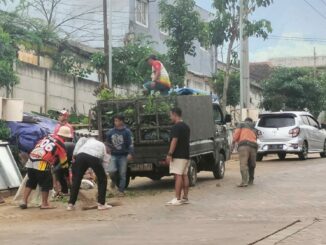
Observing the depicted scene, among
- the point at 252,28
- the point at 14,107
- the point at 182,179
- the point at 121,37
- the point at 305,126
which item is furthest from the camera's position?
the point at 121,37

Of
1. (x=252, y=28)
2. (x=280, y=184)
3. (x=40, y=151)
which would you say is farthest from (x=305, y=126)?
(x=40, y=151)

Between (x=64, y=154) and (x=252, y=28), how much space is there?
1594cm

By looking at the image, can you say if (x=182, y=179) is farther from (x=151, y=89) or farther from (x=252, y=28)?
(x=252, y=28)

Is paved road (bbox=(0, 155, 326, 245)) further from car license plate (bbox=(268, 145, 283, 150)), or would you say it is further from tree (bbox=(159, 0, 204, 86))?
tree (bbox=(159, 0, 204, 86))

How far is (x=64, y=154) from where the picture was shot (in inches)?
471

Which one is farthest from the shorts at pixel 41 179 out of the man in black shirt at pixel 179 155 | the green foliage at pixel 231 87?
the green foliage at pixel 231 87

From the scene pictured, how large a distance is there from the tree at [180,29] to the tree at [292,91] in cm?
1048

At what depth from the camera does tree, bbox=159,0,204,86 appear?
81.9 feet

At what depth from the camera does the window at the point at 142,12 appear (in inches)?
1235

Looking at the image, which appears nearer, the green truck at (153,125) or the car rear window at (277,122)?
the green truck at (153,125)

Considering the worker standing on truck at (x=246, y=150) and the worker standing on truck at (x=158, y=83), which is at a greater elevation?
the worker standing on truck at (x=158, y=83)

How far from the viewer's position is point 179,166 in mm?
11531

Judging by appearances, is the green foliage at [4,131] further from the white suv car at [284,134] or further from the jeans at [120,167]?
the white suv car at [284,134]

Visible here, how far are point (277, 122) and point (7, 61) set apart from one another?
966 centimetres
